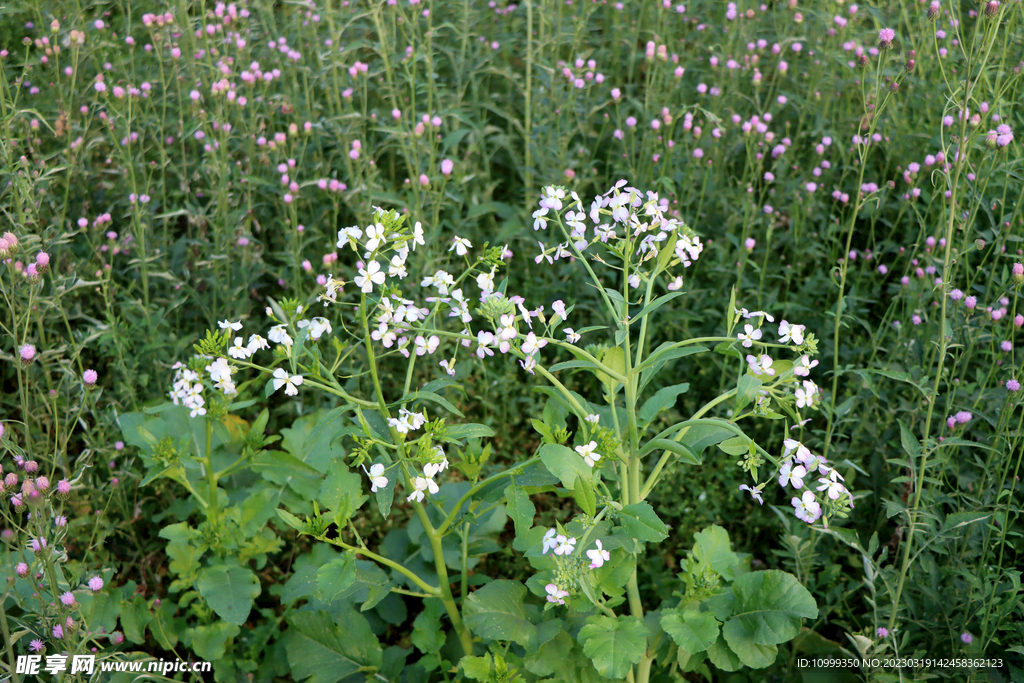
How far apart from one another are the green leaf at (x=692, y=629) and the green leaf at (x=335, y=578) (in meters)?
0.93

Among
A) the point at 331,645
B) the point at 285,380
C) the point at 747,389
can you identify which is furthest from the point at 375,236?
the point at 331,645

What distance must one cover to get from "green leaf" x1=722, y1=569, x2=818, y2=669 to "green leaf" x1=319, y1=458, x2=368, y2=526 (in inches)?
47.1

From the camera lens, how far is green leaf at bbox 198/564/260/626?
2.48 m

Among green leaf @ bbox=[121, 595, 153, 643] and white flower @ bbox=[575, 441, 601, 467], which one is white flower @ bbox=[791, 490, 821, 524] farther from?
green leaf @ bbox=[121, 595, 153, 643]

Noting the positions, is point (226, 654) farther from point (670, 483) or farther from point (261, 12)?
point (261, 12)

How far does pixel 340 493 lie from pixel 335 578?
0.25 meters

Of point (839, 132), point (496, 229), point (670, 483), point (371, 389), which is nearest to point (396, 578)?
point (371, 389)

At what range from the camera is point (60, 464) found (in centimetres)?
270

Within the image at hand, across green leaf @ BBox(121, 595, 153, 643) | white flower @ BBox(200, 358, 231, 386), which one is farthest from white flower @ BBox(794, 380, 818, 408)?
green leaf @ BBox(121, 595, 153, 643)

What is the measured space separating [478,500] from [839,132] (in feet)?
9.66

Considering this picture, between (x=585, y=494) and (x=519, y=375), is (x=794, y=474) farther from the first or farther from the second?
(x=519, y=375)

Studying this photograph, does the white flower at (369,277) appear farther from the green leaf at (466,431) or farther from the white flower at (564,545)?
the white flower at (564,545)

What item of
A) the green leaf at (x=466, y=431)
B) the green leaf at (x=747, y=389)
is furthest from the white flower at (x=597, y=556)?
the green leaf at (x=747, y=389)

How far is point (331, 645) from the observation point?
8.25ft
